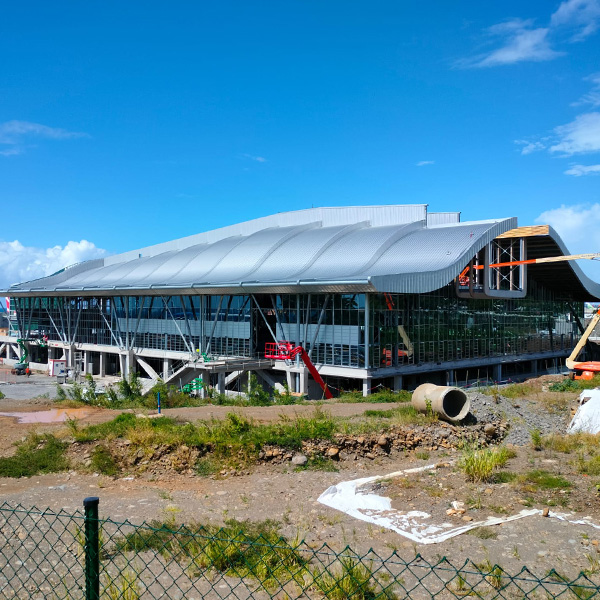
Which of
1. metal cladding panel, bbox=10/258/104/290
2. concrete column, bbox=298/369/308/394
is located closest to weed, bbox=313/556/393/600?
concrete column, bbox=298/369/308/394

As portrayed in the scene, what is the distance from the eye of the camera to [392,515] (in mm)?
9828

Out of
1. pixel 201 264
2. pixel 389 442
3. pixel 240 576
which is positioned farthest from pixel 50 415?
pixel 201 264

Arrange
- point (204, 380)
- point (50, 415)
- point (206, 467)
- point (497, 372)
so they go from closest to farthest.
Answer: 1. point (206, 467)
2. point (50, 415)
3. point (204, 380)
4. point (497, 372)

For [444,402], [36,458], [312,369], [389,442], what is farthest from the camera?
[312,369]

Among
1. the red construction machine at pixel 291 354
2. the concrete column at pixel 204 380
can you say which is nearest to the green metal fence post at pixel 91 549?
the red construction machine at pixel 291 354

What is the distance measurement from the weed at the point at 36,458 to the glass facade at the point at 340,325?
17646 mm

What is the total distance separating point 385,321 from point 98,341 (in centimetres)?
2797

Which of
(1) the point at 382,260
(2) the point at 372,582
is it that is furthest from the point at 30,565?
(1) the point at 382,260

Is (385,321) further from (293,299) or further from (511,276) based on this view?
(511,276)

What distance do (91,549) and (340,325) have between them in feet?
84.4

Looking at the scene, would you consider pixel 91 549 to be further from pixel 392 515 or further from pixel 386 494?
pixel 386 494

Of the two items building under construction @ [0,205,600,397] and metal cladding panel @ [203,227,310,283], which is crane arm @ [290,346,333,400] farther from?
metal cladding panel @ [203,227,310,283]

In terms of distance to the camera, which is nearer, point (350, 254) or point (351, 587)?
point (351, 587)

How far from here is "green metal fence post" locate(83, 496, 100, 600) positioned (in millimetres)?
5090
